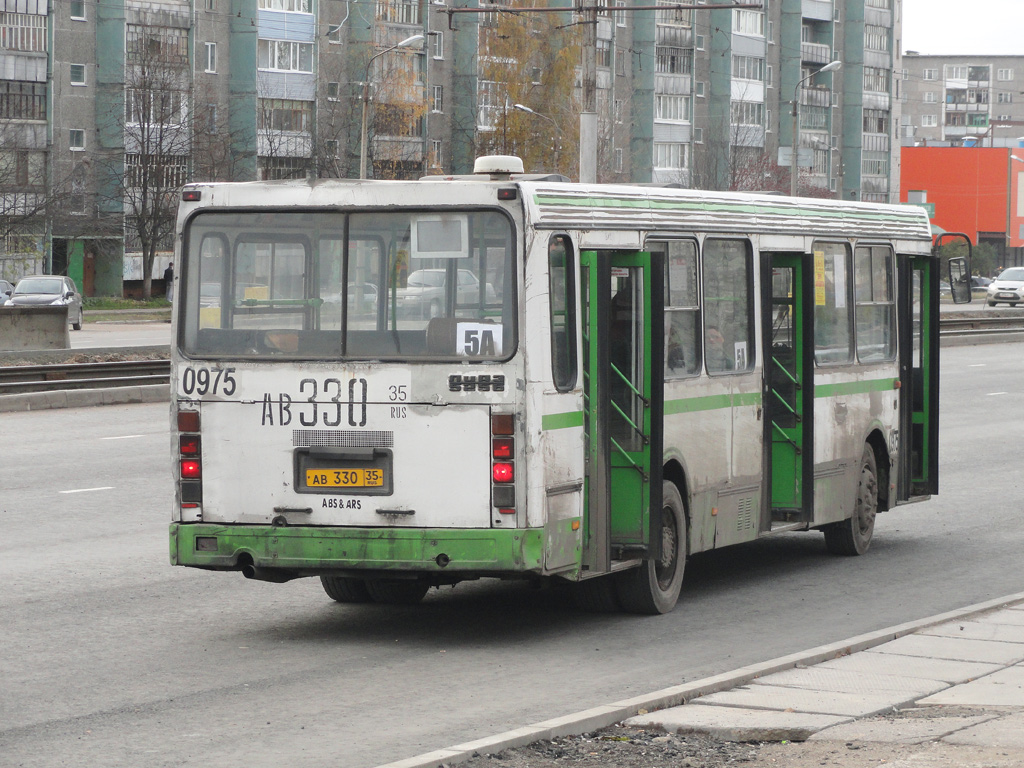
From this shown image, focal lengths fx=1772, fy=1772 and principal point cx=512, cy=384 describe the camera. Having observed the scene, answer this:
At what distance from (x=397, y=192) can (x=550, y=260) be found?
0.86 m

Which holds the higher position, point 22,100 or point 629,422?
point 22,100

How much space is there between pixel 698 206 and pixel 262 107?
68.8m

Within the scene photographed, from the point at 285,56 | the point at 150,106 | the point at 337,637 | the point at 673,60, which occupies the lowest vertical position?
the point at 337,637

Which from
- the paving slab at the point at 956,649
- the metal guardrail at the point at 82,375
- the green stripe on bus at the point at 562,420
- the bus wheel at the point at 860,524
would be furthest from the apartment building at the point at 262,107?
the paving slab at the point at 956,649

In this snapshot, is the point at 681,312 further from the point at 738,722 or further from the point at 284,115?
the point at 284,115

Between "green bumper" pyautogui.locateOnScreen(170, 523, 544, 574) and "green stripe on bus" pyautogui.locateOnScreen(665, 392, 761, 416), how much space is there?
164cm

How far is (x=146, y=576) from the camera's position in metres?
11.1

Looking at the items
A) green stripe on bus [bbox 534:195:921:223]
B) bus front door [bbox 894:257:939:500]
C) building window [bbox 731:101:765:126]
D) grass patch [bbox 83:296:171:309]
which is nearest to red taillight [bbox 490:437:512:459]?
green stripe on bus [bbox 534:195:921:223]

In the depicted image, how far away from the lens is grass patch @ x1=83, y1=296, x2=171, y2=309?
6512cm

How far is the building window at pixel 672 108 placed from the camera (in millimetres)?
96688

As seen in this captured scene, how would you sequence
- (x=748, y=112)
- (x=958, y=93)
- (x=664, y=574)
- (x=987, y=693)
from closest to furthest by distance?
(x=987, y=693)
(x=664, y=574)
(x=748, y=112)
(x=958, y=93)

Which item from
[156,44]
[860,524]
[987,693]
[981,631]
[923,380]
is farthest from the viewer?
[156,44]

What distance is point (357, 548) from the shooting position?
351 inches

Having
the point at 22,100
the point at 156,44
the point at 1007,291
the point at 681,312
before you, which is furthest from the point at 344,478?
the point at 156,44
